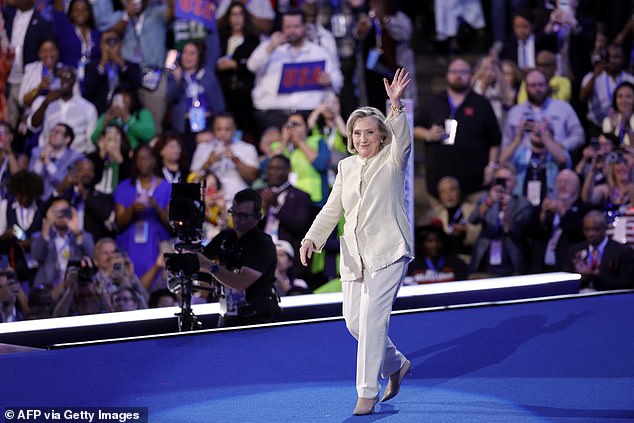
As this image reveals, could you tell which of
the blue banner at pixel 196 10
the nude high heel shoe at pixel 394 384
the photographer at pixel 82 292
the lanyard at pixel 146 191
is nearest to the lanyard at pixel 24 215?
the photographer at pixel 82 292

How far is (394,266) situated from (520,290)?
9.46 feet

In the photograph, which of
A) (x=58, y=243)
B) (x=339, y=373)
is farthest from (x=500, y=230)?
(x=339, y=373)

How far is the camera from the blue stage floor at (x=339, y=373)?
13.1 feet

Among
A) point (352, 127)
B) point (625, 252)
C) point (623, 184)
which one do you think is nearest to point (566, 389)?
point (352, 127)

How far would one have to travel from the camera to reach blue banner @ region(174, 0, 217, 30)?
8023 mm

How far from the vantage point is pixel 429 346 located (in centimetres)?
531

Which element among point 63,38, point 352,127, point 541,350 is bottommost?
point 541,350

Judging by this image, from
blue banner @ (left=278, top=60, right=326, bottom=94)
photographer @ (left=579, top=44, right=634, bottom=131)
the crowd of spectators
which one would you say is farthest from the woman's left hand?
photographer @ (left=579, top=44, right=634, bottom=131)

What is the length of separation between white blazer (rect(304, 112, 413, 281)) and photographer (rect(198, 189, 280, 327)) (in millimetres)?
1207

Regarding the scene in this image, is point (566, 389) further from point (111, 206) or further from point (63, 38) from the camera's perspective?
point (63, 38)

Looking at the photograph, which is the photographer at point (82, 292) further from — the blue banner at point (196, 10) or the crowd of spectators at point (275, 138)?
the blue banner at point (196, 10)

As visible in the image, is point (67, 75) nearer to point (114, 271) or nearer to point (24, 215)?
point (24, 215)

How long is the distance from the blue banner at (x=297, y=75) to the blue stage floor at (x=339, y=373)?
8.98 feet

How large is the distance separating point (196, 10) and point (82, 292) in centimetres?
243
